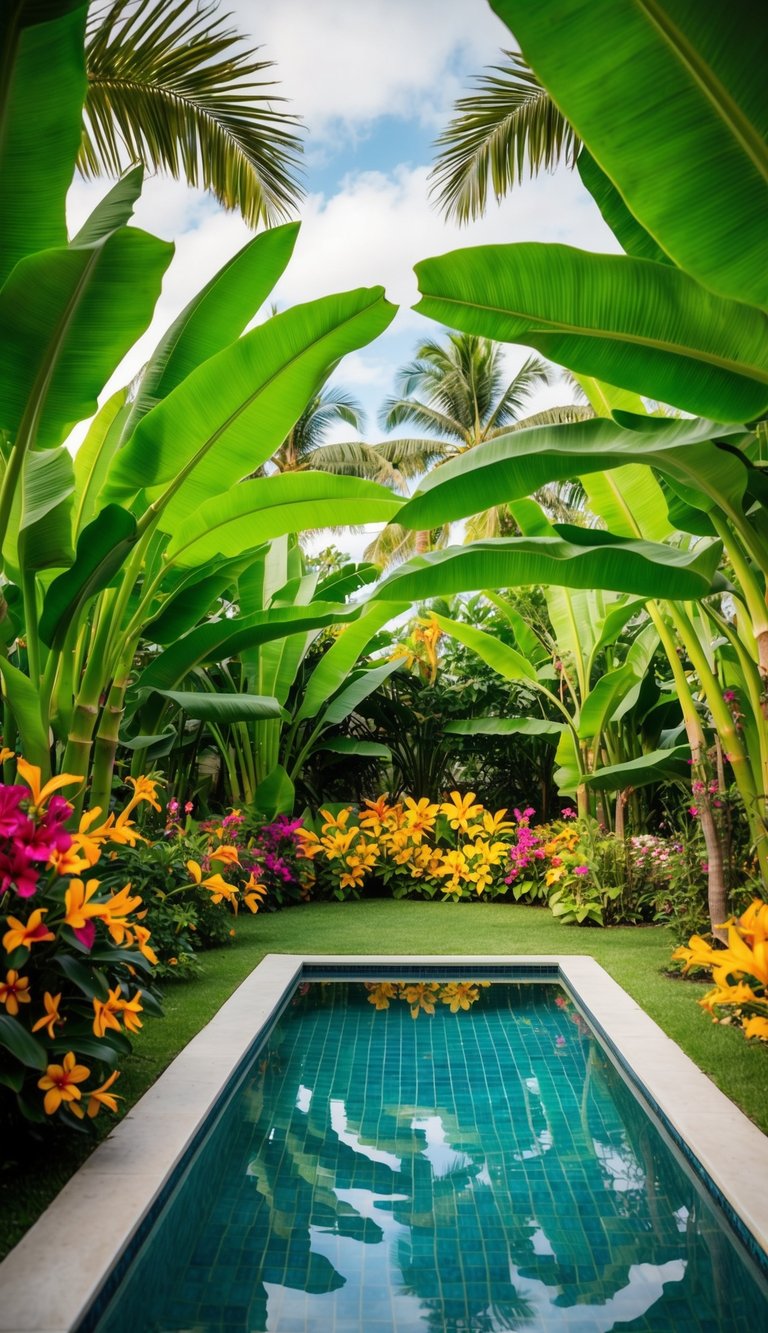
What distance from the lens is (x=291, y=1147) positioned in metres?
2.92

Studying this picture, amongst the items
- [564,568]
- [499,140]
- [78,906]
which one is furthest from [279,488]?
[499,140]

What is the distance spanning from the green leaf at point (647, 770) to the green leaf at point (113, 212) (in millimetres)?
3688

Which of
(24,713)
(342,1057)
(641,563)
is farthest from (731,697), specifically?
(24,713)

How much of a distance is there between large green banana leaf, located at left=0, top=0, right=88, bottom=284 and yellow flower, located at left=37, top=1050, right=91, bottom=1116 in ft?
7.86

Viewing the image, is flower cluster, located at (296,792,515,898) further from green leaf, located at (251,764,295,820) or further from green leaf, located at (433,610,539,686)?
green leaf, located at (433,610,539,686)

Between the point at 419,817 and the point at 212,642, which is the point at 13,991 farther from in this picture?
the point at 419,817

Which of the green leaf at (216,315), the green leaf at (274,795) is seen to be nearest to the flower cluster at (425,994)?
the green leaf at (274,795)

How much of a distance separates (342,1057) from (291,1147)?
93 cm

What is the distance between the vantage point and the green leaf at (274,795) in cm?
758

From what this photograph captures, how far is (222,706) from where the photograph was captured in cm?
501

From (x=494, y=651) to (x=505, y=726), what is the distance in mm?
962

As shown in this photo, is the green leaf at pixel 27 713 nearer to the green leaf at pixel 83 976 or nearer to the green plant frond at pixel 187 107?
the green leaf at pixel 83 976

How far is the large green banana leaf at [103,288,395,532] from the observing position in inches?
137

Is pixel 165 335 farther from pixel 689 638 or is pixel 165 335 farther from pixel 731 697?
pixel 731 697
